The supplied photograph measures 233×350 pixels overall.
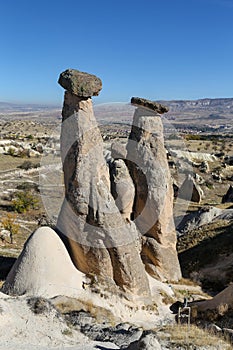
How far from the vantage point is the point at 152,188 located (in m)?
11.6

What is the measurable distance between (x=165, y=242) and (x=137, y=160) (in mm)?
2756

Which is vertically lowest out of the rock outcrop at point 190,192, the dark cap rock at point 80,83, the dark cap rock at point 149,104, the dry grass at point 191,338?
the rock outcrop at point 190,192

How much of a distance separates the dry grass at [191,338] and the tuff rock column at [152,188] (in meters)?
4.06

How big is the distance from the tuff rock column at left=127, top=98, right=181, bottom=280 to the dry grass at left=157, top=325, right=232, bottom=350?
13.3 feet

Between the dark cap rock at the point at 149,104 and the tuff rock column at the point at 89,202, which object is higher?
the dark cap rock at the point at 149,104

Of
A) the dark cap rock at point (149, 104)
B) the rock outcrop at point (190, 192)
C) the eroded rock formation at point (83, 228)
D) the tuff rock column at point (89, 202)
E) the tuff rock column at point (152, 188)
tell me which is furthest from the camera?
the rock outcrop at point (190, 192)

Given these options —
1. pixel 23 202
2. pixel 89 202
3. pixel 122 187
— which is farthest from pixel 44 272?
pixel 23 202

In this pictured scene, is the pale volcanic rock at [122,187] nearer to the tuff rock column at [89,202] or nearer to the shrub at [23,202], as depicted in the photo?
the tuff rock column at [89,202]

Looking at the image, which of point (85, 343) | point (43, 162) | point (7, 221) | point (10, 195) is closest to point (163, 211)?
point (85, 343)

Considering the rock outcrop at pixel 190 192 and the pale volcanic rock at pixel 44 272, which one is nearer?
the pale volcanic rock at pixel 44 272

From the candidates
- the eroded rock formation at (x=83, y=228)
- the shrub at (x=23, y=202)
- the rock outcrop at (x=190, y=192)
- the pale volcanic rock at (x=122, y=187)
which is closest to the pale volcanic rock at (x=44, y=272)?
the eroded rock formation at (x=83, y=228)

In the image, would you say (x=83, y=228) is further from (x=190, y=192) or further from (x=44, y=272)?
(x=190, y=192)

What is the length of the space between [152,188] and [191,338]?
519 centimetres

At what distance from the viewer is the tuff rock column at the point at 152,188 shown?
11.6 meters
